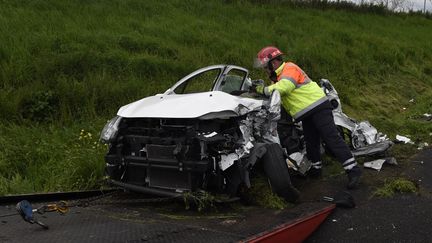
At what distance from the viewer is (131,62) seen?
8.73 metres

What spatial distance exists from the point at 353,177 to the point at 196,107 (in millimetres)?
2106

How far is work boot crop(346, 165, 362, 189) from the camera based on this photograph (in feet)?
16.8

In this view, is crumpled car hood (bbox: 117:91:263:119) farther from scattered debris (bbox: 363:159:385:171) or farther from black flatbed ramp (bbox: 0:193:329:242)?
scattered debris (bbox: 363:159:385:171)

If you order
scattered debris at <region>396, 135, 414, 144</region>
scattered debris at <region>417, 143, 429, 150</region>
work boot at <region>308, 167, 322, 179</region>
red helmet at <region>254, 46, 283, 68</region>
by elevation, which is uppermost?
red helmet at <region>254, 46, 283, 68</region>

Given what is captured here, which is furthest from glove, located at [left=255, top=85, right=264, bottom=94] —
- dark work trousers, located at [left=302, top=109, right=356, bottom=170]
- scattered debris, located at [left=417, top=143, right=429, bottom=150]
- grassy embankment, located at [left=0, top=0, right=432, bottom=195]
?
scattered debris, located at [left=417, top=143, right=429, bottom=150]

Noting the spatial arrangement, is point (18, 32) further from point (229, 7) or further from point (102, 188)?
point (229, 7)

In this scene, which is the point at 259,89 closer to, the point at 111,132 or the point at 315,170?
the point at 315,170

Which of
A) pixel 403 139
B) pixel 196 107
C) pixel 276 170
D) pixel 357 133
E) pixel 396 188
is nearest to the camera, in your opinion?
pixel 196 107

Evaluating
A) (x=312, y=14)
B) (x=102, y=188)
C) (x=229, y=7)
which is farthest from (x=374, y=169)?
(x=312, y=14)

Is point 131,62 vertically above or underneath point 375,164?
above

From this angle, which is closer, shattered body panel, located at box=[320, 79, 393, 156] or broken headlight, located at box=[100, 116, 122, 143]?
broken headlight, located at box=[100, 116, 122, 143]

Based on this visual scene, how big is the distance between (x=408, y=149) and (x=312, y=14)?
426 inches

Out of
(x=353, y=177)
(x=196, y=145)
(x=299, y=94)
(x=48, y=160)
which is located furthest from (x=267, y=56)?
(x=48, y=160)

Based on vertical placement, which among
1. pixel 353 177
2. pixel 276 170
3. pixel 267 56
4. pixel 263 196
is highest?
pixel 267 56
